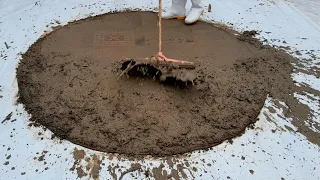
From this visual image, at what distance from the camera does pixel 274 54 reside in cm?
236

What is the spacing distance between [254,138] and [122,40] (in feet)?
4.17

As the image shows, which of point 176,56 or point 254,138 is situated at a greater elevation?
point 176,56

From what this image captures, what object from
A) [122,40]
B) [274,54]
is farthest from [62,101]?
[274,54]

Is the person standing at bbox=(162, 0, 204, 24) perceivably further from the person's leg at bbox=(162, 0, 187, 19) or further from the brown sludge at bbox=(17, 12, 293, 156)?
the brown sludge at bbox=(17, 12, 293, 156)

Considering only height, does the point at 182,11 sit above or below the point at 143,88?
above

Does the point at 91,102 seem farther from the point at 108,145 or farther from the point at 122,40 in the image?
the point at 122,40

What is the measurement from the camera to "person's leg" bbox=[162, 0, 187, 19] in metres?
2.69

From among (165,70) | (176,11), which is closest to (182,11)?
(176,11)

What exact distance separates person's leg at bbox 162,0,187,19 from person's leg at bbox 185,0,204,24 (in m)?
0.08

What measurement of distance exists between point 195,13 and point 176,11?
6.7 inches

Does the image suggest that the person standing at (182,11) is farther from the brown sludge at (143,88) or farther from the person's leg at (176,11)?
the brown sludge at (143,88)

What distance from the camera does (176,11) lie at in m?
2.70

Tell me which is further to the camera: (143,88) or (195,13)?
(195,13)

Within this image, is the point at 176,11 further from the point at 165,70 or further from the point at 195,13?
the point at 165,70
